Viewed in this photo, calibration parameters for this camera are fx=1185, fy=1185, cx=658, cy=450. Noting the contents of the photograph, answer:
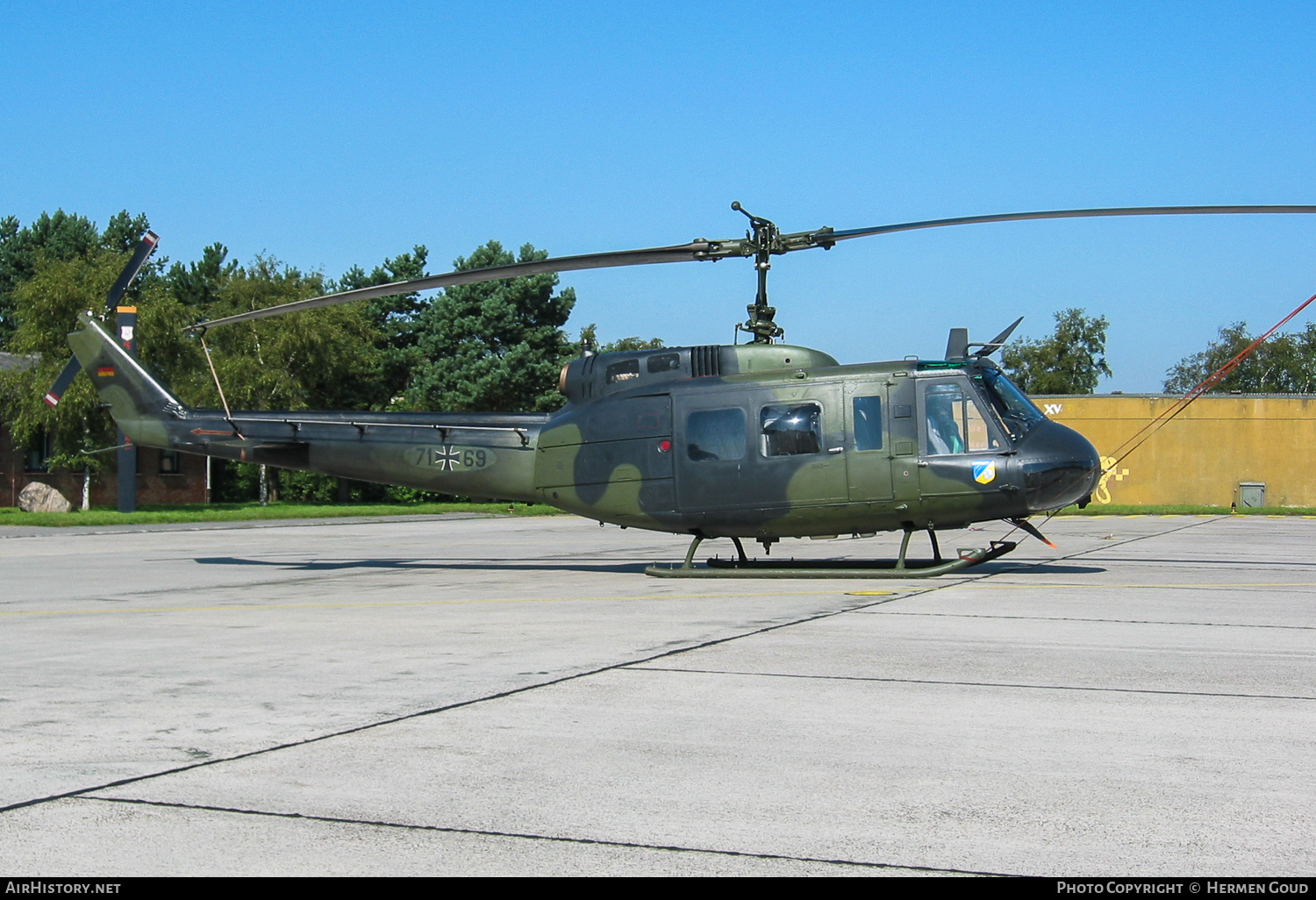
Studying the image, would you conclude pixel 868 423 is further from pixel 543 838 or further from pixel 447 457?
pixel 543 838

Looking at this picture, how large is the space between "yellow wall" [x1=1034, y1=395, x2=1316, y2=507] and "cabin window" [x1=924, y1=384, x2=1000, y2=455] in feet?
132

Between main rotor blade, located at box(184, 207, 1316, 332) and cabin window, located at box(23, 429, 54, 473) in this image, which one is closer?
main rotor blade, located at box(184, 207, 1316, 332)

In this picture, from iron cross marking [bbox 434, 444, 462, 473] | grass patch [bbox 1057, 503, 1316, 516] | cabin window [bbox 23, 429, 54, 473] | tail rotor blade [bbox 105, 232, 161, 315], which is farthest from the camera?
cabin window [bbox 23, 429, 54, 473]

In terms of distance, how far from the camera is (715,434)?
46.8 ft

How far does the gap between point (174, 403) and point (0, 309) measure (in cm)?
7719

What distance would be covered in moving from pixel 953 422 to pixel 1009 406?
2.39 ft

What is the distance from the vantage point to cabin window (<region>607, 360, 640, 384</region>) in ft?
49.7

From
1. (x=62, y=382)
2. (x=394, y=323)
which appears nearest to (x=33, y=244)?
(x=394, y=323)

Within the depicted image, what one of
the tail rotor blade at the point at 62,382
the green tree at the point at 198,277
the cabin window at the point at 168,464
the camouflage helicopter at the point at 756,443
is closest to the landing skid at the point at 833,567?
the camouflage helicopter at the point at 756,443

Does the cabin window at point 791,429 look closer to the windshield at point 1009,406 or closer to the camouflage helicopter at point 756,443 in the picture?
the camouflage helicopter at point 756,443

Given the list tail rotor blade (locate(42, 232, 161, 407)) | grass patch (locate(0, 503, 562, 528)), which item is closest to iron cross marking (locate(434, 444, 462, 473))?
tail rotor blade (locate(42, 232, 161, 407))

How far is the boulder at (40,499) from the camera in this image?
4681cm

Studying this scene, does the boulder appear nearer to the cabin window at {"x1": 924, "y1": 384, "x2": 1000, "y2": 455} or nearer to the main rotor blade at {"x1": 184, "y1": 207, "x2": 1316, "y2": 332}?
the main rotor blade at {"x1": 184, "y1": 207, "x2": 1316, "y2": 332}

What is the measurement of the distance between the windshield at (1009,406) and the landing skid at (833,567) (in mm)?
1372
